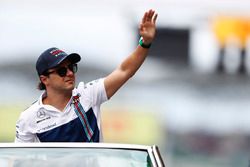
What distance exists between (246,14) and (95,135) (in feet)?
94.4

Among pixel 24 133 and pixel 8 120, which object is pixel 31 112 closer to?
pixel 24 133

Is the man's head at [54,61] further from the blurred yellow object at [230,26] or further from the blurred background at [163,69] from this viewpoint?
the blurred yellow object at [230,26]

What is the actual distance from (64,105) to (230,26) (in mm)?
27807

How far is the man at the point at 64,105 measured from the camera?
802cm

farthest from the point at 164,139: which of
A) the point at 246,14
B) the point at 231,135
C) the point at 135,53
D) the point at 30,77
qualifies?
the point at 135,53

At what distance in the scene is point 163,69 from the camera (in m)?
30.8

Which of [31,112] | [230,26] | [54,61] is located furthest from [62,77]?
[230,26]

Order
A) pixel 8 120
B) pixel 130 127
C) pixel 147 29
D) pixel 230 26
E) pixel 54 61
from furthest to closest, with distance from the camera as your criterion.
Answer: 1. pixel 230 26
2. pixel 130 127
3. pixel 8 120
4. pixel 147 29
5. pixel 54 61

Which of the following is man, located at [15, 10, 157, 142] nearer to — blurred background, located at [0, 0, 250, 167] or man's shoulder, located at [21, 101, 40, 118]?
man's shoulder, located at [21, 101, 40, 118]

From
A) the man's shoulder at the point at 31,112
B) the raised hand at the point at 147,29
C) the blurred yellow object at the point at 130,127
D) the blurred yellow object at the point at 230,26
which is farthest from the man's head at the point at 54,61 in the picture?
the blurred yellow object at the point at 230,26

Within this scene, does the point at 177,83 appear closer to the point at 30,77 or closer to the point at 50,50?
the point at 30,77

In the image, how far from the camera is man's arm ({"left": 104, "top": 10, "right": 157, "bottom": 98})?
327 inches

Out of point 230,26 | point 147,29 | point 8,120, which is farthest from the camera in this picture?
point 230,26

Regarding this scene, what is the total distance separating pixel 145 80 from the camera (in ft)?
102
